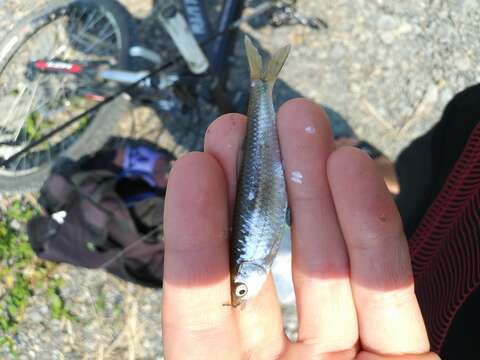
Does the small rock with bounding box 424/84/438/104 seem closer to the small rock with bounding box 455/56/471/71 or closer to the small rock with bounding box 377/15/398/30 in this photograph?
the small rock with bounding box 455/56/471/71

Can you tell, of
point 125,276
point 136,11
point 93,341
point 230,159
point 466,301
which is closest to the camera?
point 466,301

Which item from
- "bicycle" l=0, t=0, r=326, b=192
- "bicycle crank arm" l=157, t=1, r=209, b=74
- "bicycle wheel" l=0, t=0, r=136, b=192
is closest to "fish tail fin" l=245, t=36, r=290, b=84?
"bicycle crank arm" l=157, t=1, r=209, b=74

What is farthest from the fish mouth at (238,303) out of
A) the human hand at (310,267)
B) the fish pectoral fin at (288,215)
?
the fish pectoral fin at (288,215)

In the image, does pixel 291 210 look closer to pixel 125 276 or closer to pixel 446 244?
pixel 446 244

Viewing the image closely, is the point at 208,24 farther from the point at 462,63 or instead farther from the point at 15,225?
the point at 15,225

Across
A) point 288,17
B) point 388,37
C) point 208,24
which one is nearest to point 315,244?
point 208,24

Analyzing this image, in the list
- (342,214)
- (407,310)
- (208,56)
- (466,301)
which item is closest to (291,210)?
(342,214)

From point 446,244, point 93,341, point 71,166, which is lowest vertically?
point 93,341
